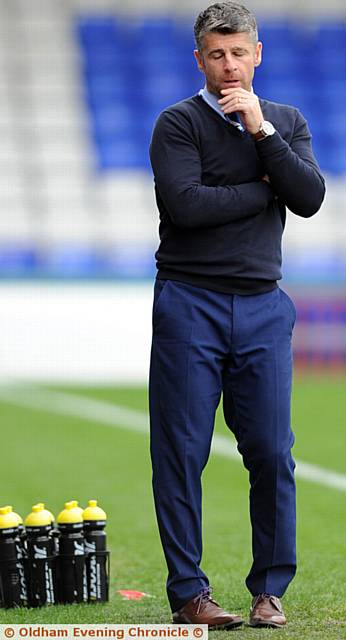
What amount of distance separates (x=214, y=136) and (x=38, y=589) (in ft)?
5.90

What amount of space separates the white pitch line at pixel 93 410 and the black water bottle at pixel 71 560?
13.4 ft

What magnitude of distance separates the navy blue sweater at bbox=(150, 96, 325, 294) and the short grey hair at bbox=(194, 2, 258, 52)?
265 mm

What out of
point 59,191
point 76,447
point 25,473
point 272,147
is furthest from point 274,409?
point 59,191

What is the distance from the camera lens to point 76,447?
11.2m

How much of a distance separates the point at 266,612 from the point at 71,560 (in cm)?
87

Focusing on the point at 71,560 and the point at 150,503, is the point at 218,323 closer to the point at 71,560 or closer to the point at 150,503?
the point at 71,560

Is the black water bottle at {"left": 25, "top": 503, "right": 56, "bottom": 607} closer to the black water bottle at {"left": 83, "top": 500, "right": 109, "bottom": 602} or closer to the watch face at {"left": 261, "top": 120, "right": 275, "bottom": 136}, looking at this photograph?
the black water bottle at {"left": 83, "top": 500, "right": 109, "bottom": 602}

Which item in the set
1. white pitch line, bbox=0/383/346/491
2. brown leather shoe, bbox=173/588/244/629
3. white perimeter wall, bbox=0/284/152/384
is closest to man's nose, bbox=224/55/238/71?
brown leather shoe, bbox=173/588/244/629

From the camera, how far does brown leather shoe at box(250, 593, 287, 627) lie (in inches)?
183

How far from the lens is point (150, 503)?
852 centimetres

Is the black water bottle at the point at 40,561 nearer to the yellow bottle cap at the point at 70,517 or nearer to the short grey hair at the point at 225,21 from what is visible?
the yellow bottle cap at the point at 70,517

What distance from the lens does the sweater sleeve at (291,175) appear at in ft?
15.0

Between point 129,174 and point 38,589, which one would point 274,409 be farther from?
point 129,174

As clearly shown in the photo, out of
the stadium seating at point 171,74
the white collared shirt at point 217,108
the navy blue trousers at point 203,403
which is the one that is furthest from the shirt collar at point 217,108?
the stadium seating at point 171,74
